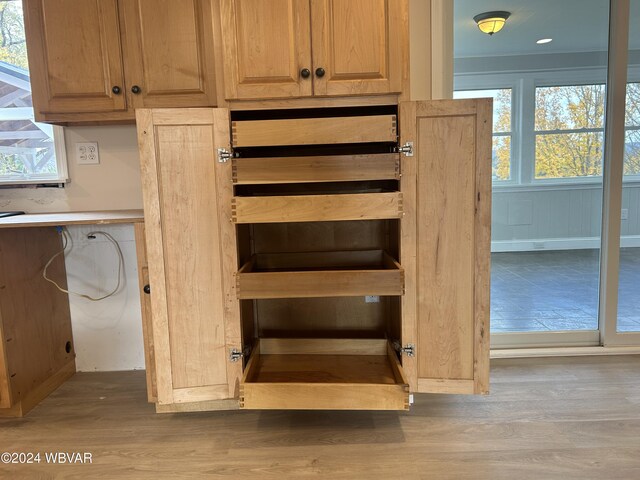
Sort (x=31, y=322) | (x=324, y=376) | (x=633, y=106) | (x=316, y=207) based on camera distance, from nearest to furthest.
Answer: (x=316, y=207) → (x=324, y=376) → (x=31, y=322) → (x=633, y=106)

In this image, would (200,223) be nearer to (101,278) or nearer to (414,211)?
(414,211)

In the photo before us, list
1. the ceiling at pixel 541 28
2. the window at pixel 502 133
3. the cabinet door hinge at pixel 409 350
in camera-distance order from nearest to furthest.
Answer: the cabinet door hinge at pixel 409 350, the ceiling at pixel 541 28, the window at pixel 502 133

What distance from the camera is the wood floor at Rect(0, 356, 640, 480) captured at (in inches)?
55.7

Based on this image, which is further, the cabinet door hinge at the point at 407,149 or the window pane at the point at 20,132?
the window pane at the point at 20,132

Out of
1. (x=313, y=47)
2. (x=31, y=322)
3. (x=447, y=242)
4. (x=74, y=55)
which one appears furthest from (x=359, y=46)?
(x=31, y=322)

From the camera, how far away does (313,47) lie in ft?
4.77

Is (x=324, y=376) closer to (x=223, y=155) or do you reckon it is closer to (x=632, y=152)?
(x=223, y=155)

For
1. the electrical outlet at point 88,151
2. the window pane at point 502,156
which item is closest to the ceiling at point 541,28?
the window pane at point 502,156

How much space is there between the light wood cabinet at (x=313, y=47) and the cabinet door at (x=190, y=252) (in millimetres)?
214

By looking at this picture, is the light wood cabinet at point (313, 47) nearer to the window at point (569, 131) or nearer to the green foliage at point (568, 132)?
the green foliage at point (568, 132)

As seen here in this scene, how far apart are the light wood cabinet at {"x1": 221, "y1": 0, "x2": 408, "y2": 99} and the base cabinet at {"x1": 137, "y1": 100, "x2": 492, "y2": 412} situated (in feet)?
0.45

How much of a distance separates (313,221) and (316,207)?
0.46ft

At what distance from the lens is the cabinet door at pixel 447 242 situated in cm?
143

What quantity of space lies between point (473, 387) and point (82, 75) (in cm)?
210
